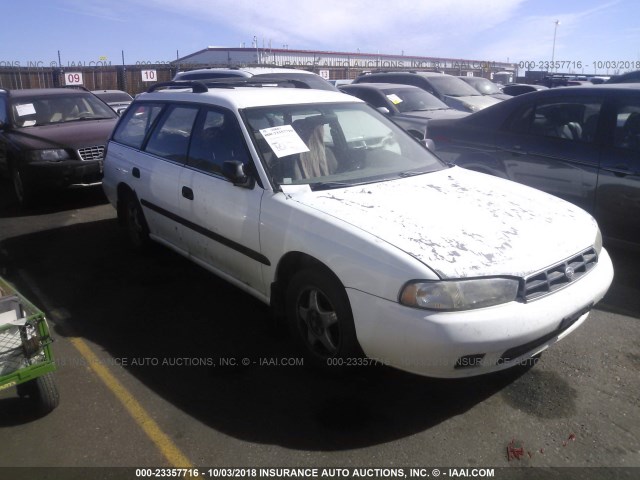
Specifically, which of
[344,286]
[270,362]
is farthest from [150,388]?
[344,286]

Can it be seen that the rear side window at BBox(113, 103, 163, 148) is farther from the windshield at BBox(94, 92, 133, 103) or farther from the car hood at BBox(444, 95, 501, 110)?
the windshield at BBox(94, 92, 133, 103)

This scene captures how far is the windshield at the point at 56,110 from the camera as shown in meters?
7.91

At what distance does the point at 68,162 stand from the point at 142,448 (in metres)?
5.44

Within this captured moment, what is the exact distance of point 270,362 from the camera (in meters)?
3.49

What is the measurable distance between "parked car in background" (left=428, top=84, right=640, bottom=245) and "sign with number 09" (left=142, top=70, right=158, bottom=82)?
1883cm

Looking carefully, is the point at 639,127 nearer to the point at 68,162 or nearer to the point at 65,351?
the point at 65,351

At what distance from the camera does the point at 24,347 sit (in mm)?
2738

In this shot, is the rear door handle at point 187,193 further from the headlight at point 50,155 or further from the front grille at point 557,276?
the headlight at point 50,155

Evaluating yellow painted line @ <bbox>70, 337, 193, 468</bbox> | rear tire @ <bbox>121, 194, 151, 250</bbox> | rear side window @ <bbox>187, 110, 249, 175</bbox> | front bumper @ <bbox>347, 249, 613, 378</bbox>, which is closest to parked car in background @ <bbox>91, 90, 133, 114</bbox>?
rear tire @ <bbox>121, 194, 151, 250</bbox>

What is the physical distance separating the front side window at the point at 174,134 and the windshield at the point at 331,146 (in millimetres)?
792

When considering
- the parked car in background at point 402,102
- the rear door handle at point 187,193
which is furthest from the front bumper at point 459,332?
the parked car in background at point 402,102

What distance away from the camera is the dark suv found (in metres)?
7.05

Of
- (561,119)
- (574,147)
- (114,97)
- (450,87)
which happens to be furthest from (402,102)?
(114,97)

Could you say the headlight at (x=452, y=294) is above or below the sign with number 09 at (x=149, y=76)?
below
